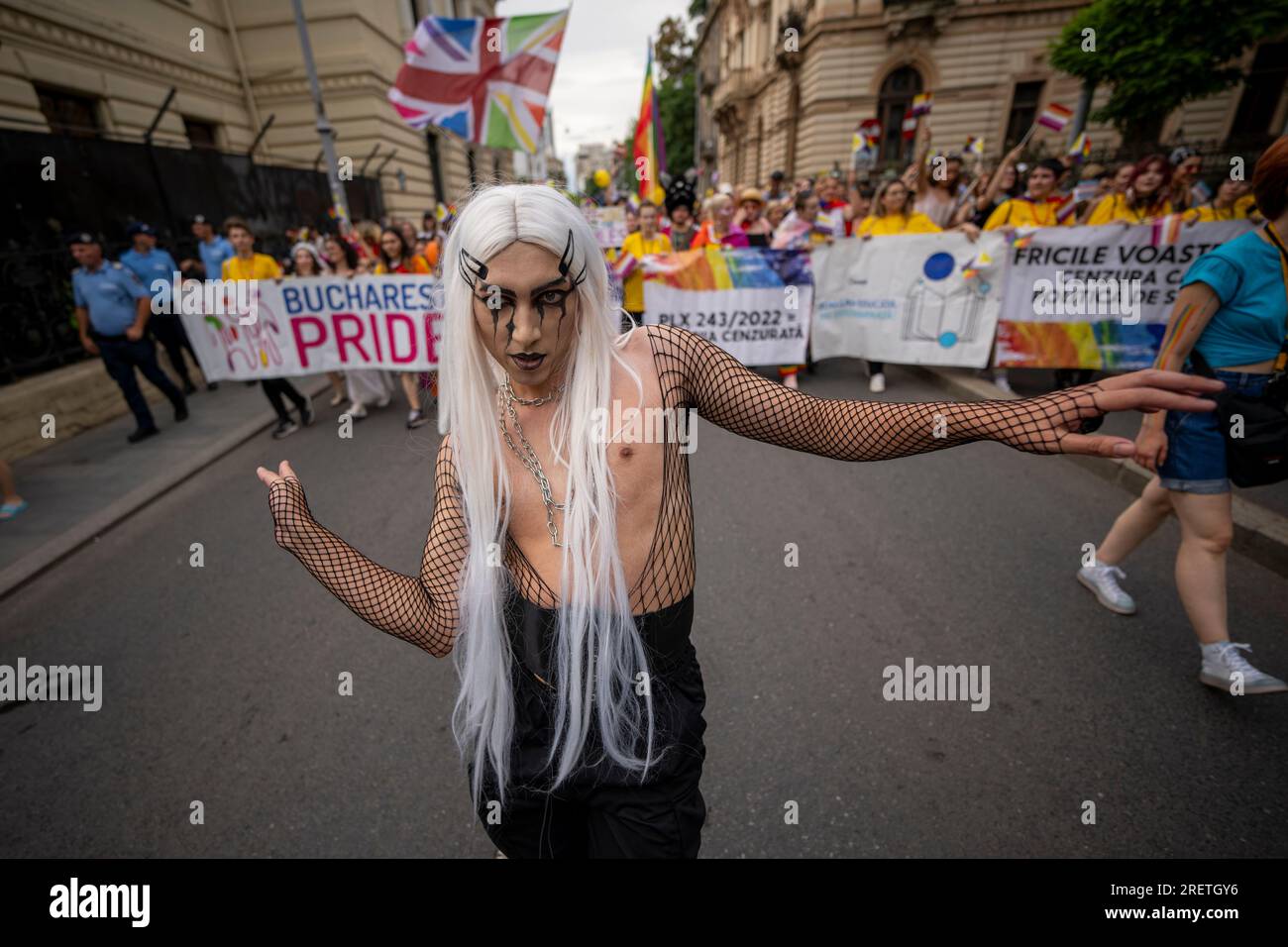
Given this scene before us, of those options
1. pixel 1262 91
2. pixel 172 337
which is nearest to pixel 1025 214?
pixel 172 337

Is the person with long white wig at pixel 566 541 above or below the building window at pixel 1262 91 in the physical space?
below

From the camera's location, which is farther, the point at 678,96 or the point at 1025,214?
the point at 678,96

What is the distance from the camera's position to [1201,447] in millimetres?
2406

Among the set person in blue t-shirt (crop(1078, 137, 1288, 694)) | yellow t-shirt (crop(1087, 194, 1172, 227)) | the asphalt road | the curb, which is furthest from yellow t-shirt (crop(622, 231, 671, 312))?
person in blue t-shirt (crop(1078, 137, 1288, 694))

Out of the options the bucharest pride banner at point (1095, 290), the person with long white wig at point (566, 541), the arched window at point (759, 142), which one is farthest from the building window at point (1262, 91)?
the person with long white wig at point (566, 541)

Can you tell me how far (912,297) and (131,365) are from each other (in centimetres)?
851

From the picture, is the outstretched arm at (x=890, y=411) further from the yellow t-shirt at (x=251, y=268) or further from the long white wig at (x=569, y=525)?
the yellow t-shirt at (x=251, y=268)

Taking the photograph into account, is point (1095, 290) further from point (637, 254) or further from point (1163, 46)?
point (1163, 46)

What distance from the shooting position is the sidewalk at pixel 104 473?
440cm

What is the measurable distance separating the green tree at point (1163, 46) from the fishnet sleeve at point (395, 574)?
21162 millimetres

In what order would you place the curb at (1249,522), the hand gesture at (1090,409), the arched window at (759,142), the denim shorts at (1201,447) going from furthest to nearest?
the arched window at (759,142), the curb at (1249,522), the denim shorts at (1201,447), the hand gesture at (1090,409)

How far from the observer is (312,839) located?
84.3 inches
